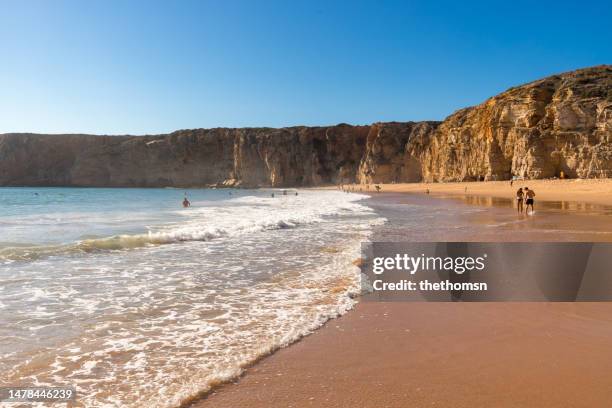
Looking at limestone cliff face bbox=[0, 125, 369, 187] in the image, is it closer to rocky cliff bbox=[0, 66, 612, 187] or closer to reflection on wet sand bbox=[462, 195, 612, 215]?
rocky cliff bbox=[0, 66, 612, 187]

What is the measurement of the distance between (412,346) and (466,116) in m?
67.8

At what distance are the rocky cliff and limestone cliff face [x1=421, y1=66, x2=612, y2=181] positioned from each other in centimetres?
10

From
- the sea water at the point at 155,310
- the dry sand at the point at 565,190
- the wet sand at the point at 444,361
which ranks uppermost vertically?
the dry sand at the point at 565,190

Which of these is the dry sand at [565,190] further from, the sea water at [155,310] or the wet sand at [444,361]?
the wet sand at [444,361]

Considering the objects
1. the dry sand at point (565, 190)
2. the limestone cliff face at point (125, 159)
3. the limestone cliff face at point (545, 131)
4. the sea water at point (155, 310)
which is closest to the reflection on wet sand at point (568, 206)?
the dry sand at point (565, 190)

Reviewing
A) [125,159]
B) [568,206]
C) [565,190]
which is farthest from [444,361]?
[125,159]

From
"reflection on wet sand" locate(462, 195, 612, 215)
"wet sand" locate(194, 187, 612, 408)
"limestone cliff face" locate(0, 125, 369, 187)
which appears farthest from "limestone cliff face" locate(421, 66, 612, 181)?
"limestone cliff face" locate(0, 125, 369, 187)

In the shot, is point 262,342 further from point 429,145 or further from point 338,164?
point 338,164

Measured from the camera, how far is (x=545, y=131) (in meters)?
45.1

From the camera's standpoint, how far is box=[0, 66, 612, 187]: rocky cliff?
43.8 m

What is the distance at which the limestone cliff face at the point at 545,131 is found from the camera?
1629 inches

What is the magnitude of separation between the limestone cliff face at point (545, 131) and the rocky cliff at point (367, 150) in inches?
4.1

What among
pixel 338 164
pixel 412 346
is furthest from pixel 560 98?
pixel 338 164

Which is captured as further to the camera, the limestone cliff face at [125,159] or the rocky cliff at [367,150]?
the limestone cliff face at [125,159]
